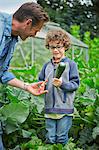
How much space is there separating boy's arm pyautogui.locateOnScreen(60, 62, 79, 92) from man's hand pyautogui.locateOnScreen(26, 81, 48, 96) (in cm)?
16

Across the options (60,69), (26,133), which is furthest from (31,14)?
(26,133)

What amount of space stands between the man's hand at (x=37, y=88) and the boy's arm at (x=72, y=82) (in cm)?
16

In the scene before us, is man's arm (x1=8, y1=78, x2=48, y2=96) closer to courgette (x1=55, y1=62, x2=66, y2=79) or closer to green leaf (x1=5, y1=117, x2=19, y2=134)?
courgette (x1=55, y1=62, x2=66, y2=79)

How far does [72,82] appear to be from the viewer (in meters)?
4.05

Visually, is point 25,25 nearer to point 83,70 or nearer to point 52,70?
point 52,70

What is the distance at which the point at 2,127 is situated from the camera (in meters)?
4.35

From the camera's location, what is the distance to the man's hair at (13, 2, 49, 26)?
349 centimetres

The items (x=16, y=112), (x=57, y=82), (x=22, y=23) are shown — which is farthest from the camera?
(x=16, y=112)

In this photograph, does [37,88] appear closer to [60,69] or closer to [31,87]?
[31,87]

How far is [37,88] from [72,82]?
1.01ft

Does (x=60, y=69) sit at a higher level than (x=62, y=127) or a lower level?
higher

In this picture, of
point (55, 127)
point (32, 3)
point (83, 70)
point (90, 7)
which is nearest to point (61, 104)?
point (55, 127)

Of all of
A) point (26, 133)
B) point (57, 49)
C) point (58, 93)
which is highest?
point (57, 49)

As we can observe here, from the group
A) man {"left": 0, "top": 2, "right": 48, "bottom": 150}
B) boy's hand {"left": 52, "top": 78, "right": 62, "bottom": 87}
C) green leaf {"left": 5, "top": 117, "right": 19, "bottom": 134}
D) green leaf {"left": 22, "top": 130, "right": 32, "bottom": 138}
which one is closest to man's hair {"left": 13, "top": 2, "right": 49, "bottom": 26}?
man {"left": 0, "top": 2, "right": 48, "bottom": 150}
